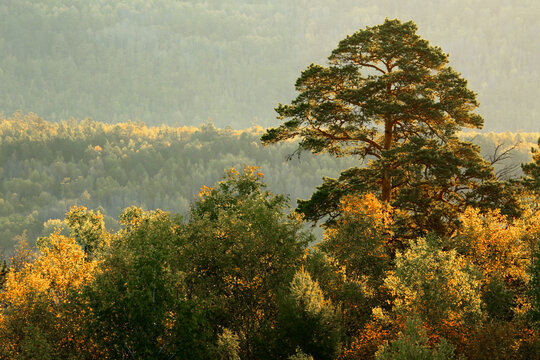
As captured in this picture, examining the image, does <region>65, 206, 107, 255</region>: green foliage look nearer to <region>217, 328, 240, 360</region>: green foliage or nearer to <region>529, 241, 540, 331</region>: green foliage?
<region>217, 328, 240, 360</region>: green foliage

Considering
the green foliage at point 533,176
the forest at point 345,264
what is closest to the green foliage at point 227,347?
the forest at point 345,264

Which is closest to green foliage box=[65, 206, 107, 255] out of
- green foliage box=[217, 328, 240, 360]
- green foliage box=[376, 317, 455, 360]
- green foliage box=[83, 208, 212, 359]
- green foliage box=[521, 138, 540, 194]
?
Result: green foliage box=[83, 208, 212, 359]

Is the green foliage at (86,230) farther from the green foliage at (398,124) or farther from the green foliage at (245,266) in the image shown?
the green foliage at (245,266)

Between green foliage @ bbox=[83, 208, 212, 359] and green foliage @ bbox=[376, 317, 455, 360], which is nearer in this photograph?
green foliage @ bbox=[376, 317, 455, 360]

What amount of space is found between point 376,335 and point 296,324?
4.89 meters

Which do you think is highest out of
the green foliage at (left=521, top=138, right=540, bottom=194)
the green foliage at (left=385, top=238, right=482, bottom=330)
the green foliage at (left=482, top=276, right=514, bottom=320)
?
the green foliage at (left=521, top=138, right=540, bottom=194)

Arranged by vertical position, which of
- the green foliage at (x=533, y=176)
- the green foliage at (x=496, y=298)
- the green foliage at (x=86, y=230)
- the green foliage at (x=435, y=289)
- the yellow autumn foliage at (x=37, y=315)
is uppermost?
the green foliage at (x=533, y=176)

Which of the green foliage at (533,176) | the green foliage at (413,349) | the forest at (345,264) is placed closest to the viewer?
the green foliage at (413,349)

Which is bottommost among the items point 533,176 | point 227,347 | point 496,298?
point 227,347

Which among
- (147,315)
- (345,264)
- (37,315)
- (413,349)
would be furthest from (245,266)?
(37,315)

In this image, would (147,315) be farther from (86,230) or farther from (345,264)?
(86,230)

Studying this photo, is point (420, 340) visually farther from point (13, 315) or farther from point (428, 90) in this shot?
point (13, 315)

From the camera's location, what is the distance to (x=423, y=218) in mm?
43531

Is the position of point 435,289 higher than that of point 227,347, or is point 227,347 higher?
point 435,289
